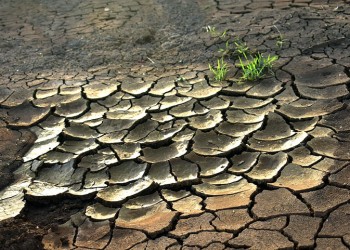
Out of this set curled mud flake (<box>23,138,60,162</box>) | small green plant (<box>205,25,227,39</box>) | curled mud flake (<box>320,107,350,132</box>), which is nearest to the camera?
curled mud flake (<box>320,107,350,132</box>)

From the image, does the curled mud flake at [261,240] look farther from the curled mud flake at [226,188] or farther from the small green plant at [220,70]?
the small green plant at [220,70]

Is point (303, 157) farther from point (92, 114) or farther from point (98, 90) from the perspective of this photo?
point (98, 90)

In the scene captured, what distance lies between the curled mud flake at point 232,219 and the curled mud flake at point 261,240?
0.07 m

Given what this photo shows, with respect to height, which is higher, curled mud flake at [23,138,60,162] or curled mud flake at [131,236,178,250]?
curled mud flake at [23,138,60,162]

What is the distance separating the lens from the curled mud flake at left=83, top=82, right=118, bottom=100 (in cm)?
443

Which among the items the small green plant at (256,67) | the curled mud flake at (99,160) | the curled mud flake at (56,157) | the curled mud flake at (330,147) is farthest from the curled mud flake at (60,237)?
the small green plant at (256,67)

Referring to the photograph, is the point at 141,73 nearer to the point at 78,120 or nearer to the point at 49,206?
the point at 78,120

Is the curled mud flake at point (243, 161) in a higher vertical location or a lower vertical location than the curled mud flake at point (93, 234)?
higher

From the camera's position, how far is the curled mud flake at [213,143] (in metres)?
3.54

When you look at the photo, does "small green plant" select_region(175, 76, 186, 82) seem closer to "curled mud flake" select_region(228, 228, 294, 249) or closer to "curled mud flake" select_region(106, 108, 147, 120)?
"curled mud flake" select_region(106, 108, 147, 120)

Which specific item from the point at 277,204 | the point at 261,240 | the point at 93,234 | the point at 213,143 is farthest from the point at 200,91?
the point at 261,240

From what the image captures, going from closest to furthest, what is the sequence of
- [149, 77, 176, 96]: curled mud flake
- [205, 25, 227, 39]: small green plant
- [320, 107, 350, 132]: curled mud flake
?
[320, 107, 350, 132]: curled mud flake
[149, 77, 176, 96]: curled mud flake
[205, 25, 227, 39]: small green plant

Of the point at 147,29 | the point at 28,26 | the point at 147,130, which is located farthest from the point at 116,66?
the point at 28,26

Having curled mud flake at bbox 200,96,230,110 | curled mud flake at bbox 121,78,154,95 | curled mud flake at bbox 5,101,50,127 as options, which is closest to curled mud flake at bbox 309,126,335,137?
curled mud flake at bbox 200,96,230,110
